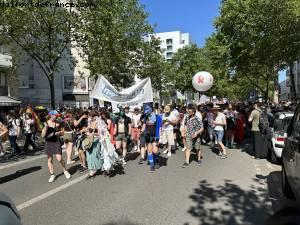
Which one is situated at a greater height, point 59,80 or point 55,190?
point 59,80

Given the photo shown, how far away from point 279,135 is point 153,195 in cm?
463

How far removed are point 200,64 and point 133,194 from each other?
47.3 m

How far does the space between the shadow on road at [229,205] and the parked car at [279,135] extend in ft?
8.81

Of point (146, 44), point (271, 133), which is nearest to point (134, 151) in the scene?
point (271, 133)

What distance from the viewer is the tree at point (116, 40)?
2362 cm

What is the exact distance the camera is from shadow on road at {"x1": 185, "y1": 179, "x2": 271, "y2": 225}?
6.08m

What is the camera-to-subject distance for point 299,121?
19.6 feet

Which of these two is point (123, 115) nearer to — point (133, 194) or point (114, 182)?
point (114, 182)

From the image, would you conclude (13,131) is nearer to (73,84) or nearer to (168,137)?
(168,137)

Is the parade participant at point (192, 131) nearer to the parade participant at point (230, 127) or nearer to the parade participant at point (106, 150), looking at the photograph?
the parade participant at point (106, 150)

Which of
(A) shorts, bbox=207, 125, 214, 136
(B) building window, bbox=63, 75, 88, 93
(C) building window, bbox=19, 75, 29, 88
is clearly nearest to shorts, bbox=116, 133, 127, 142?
(A) shorts, bbox=207, 125, 214, 136

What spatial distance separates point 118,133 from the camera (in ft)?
39.1

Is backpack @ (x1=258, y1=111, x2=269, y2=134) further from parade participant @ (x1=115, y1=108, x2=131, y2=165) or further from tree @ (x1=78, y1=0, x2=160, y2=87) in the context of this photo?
tree @ (x1=78, y1=0, x2=160, y2=87)

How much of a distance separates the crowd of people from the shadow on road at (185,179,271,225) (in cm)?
246
